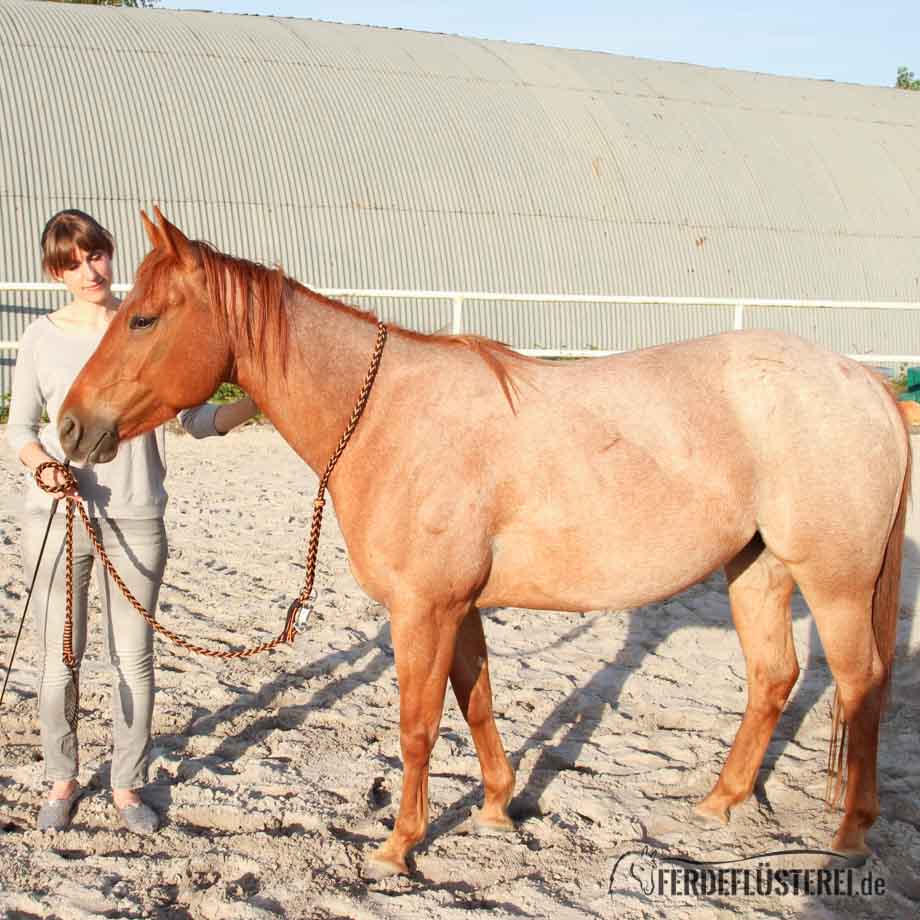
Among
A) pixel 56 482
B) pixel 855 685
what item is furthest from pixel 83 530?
pixel 855 685

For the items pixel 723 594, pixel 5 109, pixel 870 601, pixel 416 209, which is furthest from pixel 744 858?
pixel 5 109

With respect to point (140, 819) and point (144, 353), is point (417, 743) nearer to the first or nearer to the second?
point (140, 819)

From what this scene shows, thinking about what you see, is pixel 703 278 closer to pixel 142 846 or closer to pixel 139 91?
pixel 139 91

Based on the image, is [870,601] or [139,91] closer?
[870,601]

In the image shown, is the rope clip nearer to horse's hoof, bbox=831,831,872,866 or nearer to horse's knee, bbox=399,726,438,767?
horse's knee, bbox=399,726,438,767

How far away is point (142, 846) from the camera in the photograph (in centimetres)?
337

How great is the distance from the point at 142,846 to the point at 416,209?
442 inches

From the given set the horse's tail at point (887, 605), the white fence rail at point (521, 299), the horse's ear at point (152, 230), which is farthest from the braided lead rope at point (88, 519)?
the white fence rail at point (521, 299)

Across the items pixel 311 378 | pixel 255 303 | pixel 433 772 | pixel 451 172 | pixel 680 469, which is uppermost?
pixel 451 172

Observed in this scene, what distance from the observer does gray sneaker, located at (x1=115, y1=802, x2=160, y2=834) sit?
3447 millimetres

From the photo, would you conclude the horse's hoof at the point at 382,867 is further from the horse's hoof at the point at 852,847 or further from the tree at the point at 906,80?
the tree at the point at 906,80

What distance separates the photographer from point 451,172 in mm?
14008

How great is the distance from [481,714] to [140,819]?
1.20 m

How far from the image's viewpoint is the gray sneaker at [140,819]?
3447 millimetres
